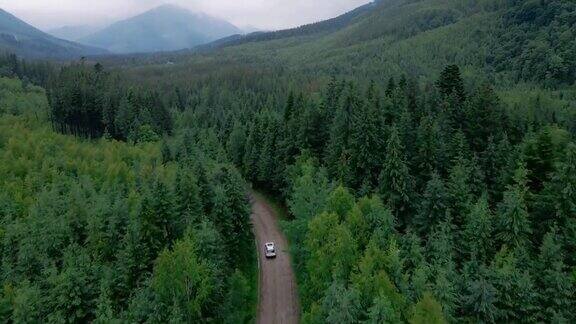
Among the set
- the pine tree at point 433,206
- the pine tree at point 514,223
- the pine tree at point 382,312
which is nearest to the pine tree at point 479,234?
the pine tree at point 514,223

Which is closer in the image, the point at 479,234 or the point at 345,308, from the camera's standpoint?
the point at 345,308


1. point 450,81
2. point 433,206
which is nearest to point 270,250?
point 433,206

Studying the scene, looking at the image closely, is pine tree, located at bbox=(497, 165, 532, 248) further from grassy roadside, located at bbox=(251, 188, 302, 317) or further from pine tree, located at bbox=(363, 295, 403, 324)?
grassy roadside, located at bbox=(251, 188, 302, 317)

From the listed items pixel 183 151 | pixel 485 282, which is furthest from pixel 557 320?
pixel 183 151

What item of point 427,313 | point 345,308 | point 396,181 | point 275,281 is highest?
point 427,313

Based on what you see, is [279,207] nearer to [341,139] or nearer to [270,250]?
[270,250]
